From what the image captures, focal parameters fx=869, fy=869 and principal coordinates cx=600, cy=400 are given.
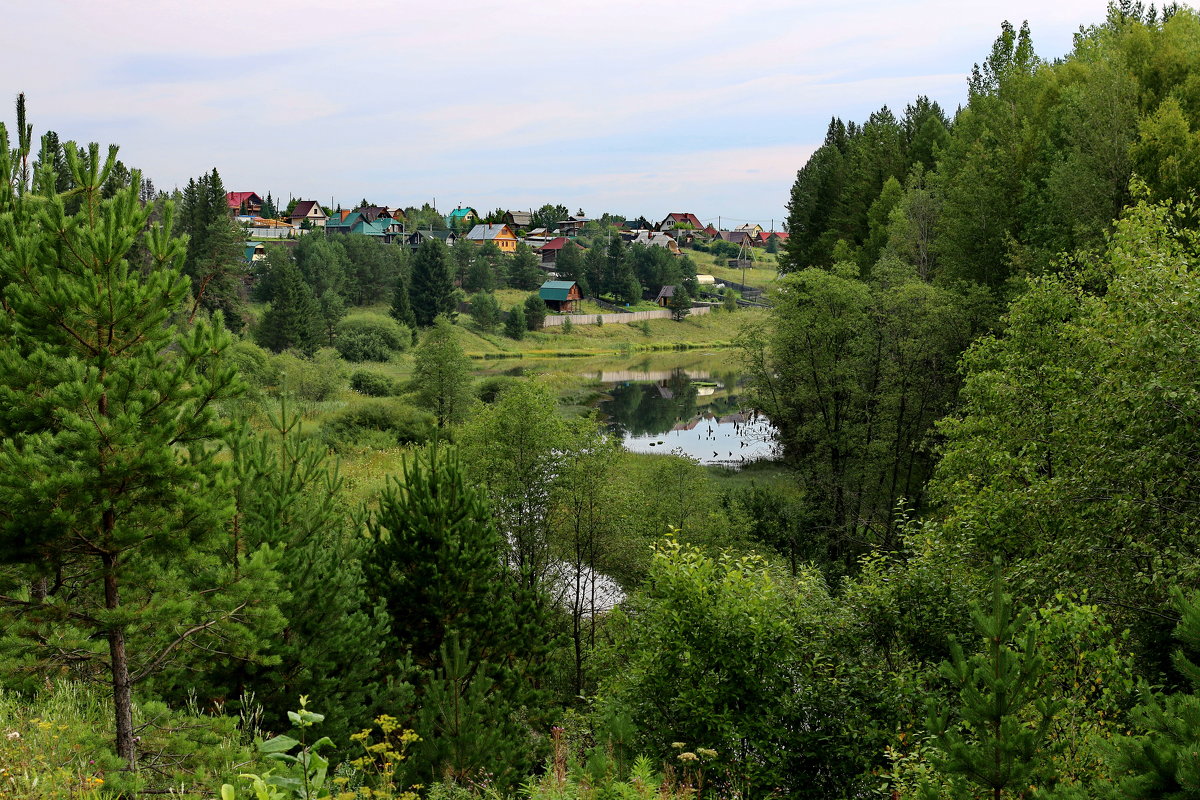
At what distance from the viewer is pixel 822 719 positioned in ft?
42.4

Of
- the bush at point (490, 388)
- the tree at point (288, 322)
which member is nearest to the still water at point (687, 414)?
the bush at point (490, 388)

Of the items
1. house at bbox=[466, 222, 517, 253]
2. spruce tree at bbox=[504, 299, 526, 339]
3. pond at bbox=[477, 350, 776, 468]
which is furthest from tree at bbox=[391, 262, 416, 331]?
house at bbox=[466, 222, 517, 253]

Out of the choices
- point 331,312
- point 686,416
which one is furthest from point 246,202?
point 686,416

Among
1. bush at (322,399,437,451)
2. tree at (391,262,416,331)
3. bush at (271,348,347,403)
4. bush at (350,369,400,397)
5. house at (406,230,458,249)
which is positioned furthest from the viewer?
house at (406,230,458,249)

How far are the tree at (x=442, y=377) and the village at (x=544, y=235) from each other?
47.2 m

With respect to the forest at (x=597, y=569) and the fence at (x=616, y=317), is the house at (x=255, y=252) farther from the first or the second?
the forest at (x=597, y=569)

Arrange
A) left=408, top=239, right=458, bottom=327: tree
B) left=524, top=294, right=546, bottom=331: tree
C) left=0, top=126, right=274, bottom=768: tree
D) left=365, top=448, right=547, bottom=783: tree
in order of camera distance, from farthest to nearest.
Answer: left=524, top=294, right=546, bottom=331: tree → left=408, top=239, right=458, bottom=327: tree → left=365, top=448, right=547, bottom=783: tree → left=0, top=126, right=274, bottom=768: tree

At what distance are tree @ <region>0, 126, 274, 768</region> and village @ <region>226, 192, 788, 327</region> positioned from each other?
88389 millimetres

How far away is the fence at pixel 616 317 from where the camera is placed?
98188mm

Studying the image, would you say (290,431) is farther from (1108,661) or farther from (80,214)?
(1108,661)

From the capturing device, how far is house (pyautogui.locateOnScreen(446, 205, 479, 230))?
164m

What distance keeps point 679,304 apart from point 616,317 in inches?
352

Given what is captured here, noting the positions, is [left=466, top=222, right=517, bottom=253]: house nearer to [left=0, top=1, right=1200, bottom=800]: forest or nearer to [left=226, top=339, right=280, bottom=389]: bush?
[left=226, top=339, right=280, bottom=389]: bush

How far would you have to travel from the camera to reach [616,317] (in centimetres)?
10394
